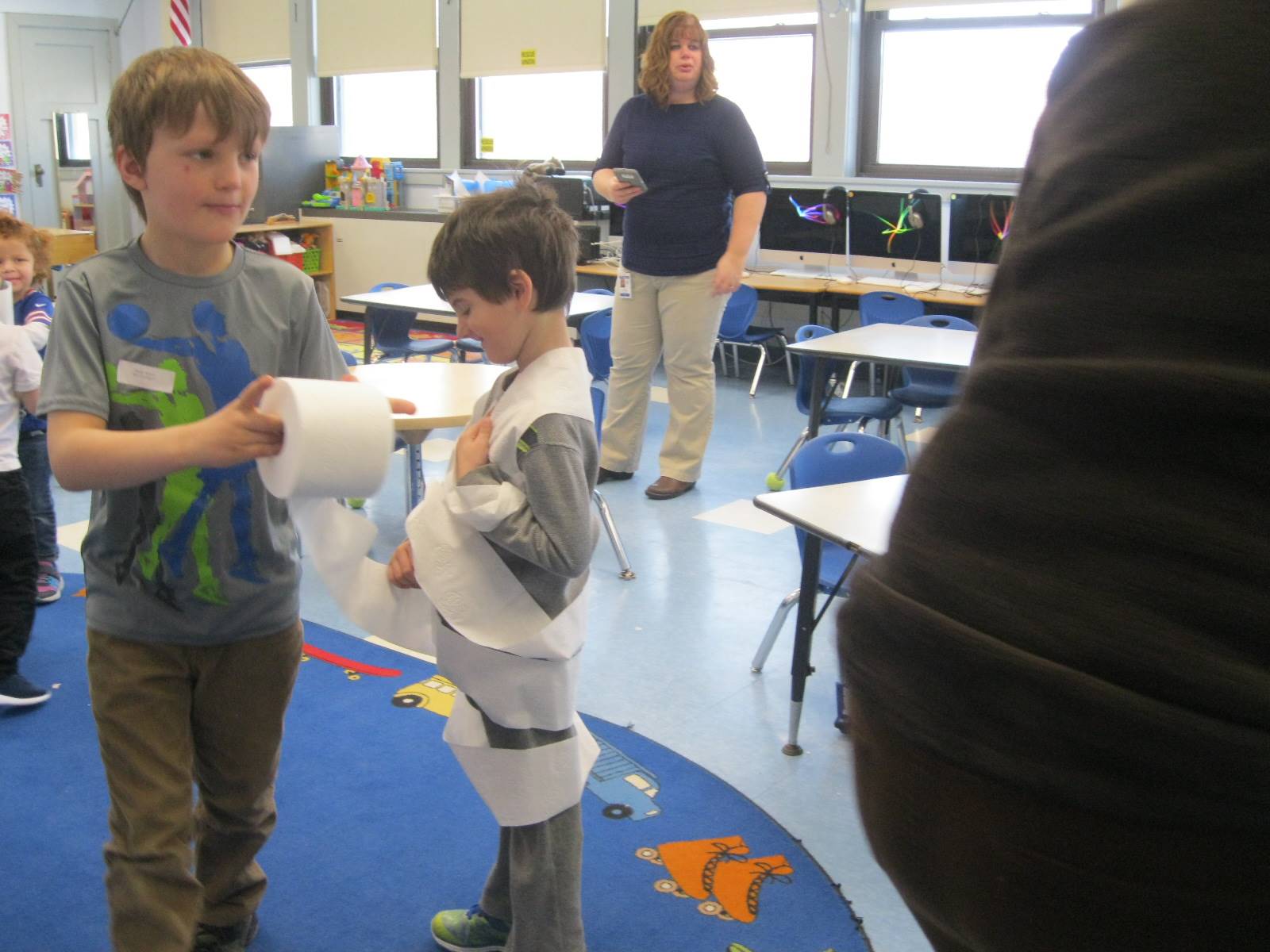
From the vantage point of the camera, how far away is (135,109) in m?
1.42

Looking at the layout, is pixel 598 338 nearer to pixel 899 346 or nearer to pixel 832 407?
pixel 832 407

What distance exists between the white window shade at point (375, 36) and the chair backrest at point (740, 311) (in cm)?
402

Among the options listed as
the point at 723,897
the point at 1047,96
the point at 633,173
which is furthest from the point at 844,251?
the point at 1047,96

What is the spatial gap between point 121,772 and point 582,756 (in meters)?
0.59

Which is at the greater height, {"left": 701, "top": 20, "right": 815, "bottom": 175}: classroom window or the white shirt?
{"left": 701, "top": 20, "right": 815, "bottom": 175}: classroom window

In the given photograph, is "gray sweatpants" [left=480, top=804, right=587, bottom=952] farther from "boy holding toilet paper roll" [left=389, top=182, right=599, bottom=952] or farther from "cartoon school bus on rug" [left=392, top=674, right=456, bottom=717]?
"cartoon school bus on rug" [left=392, top=674, right=456, bottom=717]

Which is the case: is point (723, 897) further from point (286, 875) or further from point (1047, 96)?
point (1047, 96)

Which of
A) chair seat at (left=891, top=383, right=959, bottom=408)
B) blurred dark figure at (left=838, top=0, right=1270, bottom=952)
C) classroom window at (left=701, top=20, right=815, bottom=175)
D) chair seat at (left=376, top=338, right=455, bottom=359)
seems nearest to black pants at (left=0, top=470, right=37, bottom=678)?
blurred dark figure at (left=838, top=0, right=1270, bottom=952)

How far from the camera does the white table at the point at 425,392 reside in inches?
115

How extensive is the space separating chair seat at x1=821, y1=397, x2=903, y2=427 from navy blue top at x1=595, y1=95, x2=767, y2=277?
74 centimetres

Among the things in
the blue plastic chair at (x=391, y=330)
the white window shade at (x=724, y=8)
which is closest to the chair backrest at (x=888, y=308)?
the blue plastic chair at (x=391, y=330)

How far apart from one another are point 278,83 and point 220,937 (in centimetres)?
993

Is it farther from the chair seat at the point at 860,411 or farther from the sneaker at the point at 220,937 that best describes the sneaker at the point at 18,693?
the chair seat at the point at 860,411

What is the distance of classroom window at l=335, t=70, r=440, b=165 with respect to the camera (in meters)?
9.52
